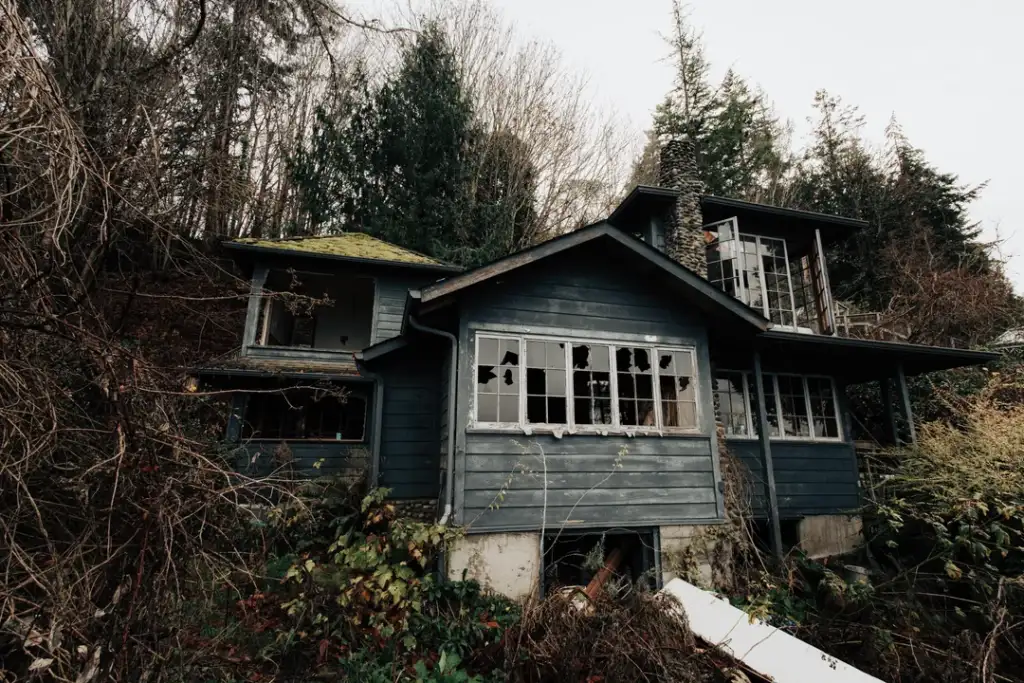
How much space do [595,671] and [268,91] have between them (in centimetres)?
2098

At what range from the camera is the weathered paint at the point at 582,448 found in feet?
20.8

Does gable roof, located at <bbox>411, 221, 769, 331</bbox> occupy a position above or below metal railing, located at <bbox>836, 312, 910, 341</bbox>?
below

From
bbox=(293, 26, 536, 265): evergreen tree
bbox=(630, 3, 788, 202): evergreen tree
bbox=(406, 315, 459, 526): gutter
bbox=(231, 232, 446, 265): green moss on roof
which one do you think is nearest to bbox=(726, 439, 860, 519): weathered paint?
bbox=(406, 315, 459, 526): gutter

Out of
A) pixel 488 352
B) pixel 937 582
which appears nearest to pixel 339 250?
Answer: pixel 488 352

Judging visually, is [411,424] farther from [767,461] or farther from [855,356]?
[855,356]

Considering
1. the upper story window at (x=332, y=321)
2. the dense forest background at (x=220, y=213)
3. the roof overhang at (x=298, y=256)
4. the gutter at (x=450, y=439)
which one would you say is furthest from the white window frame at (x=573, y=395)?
the upper story window at (x=332, y=321)

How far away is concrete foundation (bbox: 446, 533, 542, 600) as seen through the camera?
596 centimetres

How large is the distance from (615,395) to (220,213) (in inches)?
202

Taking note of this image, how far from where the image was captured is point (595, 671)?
4176mm

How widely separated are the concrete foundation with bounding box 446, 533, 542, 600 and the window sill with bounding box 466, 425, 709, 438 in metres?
1.25

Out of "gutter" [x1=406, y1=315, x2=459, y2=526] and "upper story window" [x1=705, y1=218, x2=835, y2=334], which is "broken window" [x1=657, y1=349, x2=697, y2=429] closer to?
"gutter" [x1=406, y1=315, x2=459, y2=526]

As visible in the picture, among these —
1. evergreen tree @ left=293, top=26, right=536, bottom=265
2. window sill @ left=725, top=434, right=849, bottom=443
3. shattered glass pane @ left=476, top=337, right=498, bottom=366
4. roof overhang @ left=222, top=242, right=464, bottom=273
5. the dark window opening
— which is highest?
evergreen tree @ left=293, top=26, right=536, bottom=265

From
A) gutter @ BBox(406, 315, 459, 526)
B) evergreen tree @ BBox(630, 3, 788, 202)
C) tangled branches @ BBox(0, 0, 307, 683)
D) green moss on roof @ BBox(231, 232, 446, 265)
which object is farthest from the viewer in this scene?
evergreen tree @ BBox(630, 3, 788, 202)

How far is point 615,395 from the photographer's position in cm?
703
